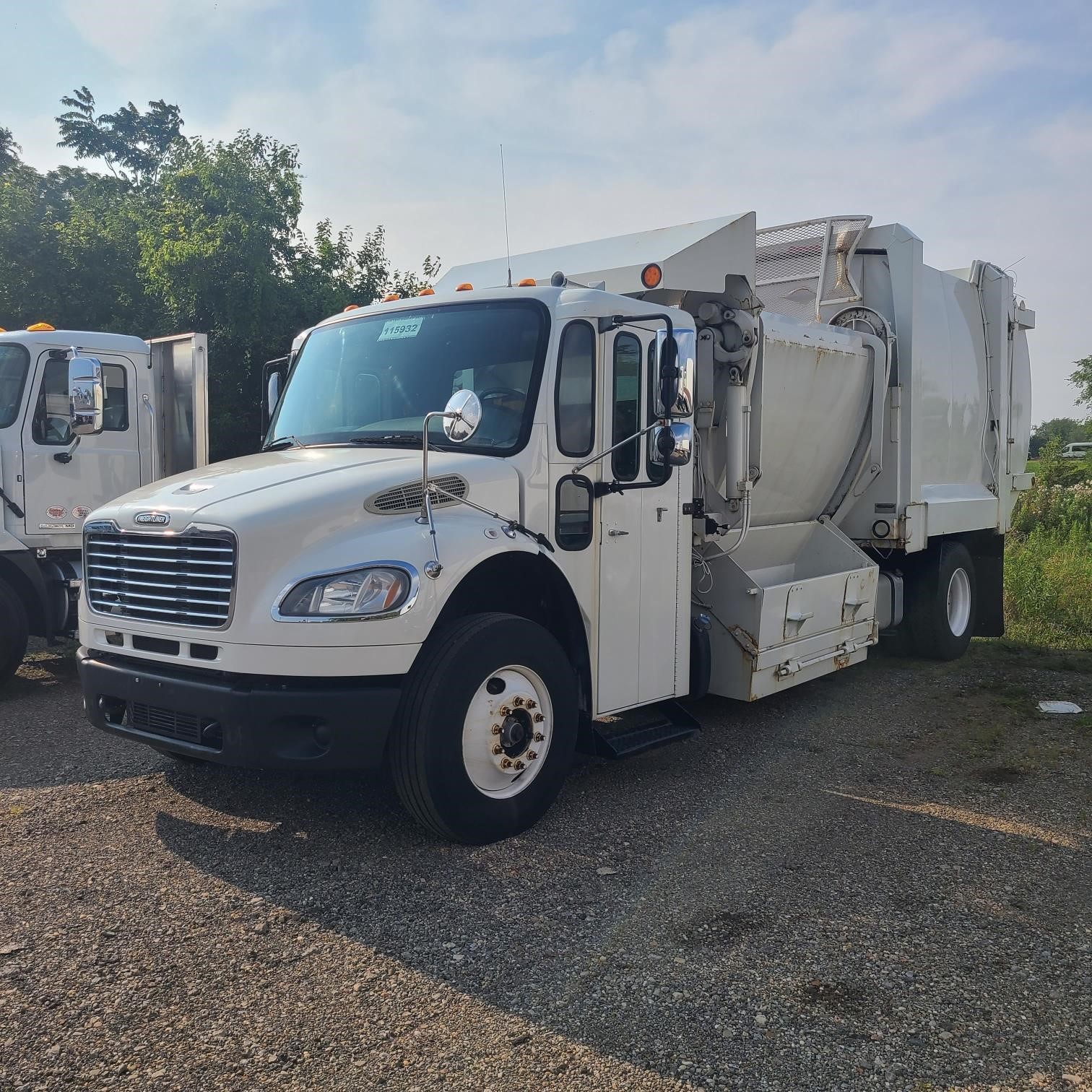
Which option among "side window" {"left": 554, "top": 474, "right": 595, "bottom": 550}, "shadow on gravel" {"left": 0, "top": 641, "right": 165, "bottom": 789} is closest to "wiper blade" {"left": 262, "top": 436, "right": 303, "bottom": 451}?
"side window" {"left": 554, "top": 474, "right": 595, "bottom": 550}

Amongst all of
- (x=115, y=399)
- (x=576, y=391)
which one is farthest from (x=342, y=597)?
(x=115, y=399)

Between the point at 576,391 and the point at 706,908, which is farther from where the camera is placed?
the point at 576,391

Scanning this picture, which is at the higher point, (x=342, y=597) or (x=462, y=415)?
(x=462, y=415)

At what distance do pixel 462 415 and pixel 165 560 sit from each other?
1.43 m

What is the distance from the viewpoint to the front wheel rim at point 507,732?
4469mm

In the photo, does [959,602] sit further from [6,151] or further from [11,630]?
[6,151]

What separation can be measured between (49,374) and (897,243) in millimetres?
6849

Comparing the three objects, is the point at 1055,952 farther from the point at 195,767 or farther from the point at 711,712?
the point at 195,767

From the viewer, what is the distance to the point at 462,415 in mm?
4211

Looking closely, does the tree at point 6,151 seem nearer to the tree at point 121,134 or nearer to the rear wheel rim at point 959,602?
the tree at point 121,134

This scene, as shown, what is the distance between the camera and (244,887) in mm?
4102

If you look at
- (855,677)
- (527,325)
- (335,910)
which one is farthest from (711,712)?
(335,910)

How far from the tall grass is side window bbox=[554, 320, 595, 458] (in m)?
7.48

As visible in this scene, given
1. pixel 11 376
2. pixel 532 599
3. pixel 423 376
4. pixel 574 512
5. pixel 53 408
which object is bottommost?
pixel 532 599
